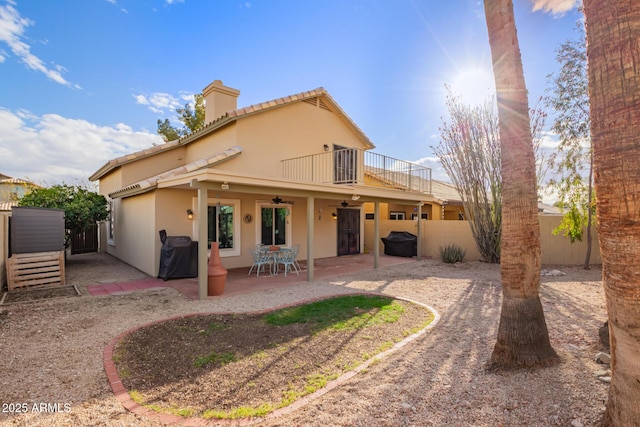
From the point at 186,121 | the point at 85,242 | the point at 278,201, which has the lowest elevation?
the point at 85,242

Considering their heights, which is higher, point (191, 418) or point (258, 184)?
point (258, 184)

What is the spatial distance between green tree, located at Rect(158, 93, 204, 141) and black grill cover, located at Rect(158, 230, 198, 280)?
51.7 feet

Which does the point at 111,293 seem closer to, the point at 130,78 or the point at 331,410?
the point at 331,410

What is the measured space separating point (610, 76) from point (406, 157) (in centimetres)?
1085

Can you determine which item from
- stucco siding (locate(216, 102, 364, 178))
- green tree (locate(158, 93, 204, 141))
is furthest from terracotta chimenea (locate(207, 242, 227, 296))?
green tree (locate(158, 93, 204, 141))

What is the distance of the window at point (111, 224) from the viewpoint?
44.9 ft

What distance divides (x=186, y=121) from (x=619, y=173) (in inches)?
959

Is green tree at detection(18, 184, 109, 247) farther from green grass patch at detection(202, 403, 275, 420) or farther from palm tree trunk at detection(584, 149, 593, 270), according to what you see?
palm tree trunk at detection(584, 149, 593, 270)

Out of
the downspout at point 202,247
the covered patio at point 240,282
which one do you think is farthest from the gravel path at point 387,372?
the covered patio at point 240,282

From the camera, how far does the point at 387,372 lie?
3.67 metres

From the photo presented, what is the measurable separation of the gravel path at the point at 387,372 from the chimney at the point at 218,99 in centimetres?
822

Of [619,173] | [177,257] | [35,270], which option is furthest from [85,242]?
[619,173]

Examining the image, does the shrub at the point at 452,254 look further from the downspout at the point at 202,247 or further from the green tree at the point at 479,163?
the downspout at the point at 202,247

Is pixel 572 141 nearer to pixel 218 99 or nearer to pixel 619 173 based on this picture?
pixel 619 173
